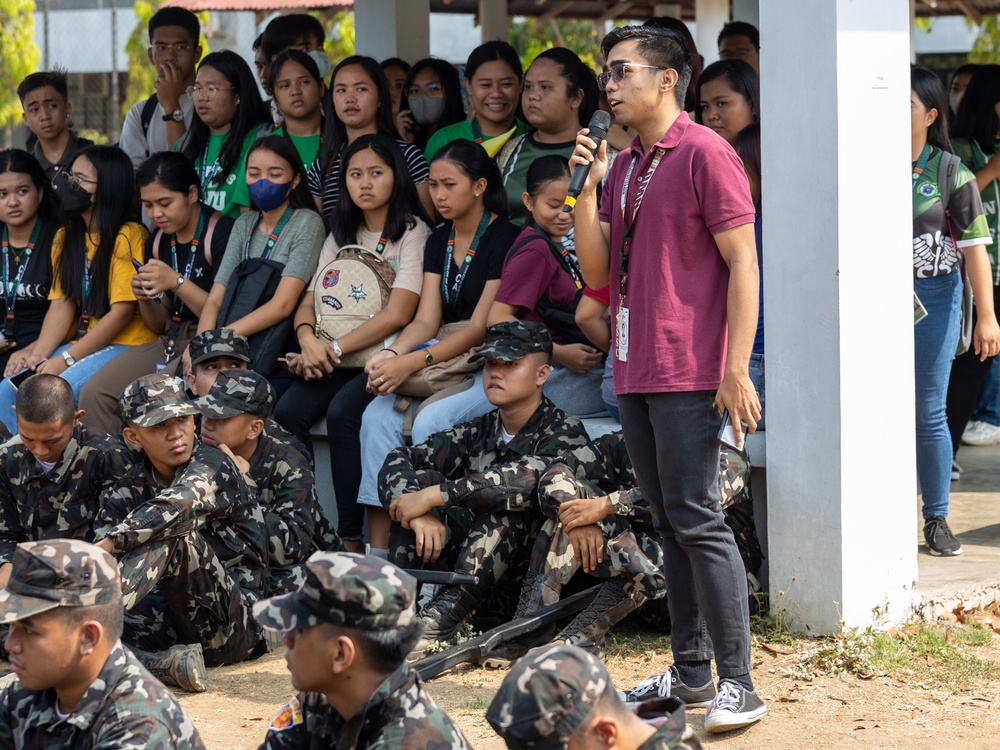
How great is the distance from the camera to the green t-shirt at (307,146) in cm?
695

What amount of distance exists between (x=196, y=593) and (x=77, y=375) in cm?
236

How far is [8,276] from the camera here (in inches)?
285

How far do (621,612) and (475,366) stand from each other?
1489 mm

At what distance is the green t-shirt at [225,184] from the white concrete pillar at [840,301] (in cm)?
304

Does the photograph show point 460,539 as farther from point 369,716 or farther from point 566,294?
point 369,716

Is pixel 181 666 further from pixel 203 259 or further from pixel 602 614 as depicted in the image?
pixel 203 259

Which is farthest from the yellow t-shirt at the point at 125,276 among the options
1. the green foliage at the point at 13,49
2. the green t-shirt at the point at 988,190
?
the green foliage at the point at 13,49

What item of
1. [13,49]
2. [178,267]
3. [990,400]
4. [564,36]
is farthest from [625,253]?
[564,36]

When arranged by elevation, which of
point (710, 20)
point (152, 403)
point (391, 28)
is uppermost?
point (710, 20)

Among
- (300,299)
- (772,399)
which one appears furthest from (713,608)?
(300,299)

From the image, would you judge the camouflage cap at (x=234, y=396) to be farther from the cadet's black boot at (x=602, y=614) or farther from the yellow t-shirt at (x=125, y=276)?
the yellow t-shirt at (x=125, y=276)

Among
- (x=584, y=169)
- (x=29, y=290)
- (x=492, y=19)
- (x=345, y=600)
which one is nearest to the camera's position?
(x=345, y=600)

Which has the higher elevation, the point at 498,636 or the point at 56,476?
the point at 56,476

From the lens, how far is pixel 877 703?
4293 mm
